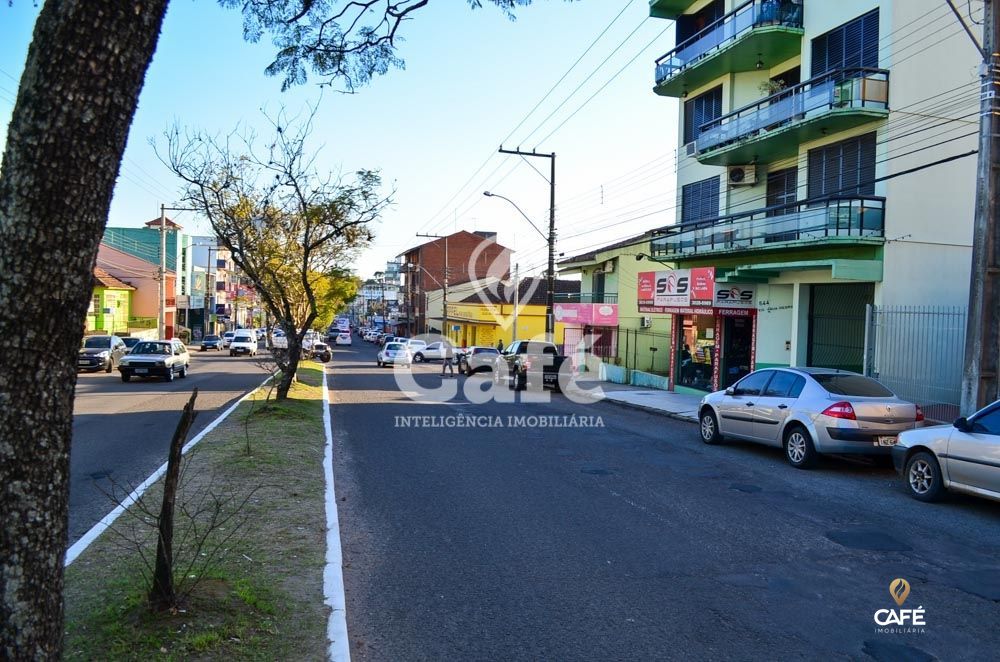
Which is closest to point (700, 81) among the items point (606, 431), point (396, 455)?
point (606, 431)

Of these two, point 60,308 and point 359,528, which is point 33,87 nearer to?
point 60,308

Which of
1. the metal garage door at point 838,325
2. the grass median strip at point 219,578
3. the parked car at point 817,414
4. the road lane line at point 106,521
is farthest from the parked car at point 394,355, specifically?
the grass median strip at point 219,578

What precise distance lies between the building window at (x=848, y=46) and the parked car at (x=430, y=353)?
3267 cm

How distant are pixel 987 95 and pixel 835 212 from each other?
6970mm

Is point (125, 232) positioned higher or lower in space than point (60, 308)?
higher

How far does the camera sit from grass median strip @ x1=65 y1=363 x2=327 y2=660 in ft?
14.4

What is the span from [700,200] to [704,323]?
13.9 feet

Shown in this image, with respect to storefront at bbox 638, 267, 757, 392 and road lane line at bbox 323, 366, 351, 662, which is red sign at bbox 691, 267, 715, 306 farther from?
road lane line at bbox 323, 366, 351, 662

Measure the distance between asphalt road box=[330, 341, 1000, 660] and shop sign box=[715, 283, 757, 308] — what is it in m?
11.1

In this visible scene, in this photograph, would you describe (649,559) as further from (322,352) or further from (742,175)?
(322,352)

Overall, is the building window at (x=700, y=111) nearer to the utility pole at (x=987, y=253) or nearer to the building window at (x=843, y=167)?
the building window at (x=843, y=167)

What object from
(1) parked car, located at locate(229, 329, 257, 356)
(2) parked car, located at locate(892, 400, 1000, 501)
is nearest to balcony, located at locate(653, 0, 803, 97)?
(2) parked car, located at locate(892, 400, 1000, 501)

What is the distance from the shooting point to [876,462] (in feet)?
40.8

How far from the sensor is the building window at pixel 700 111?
25.8m
